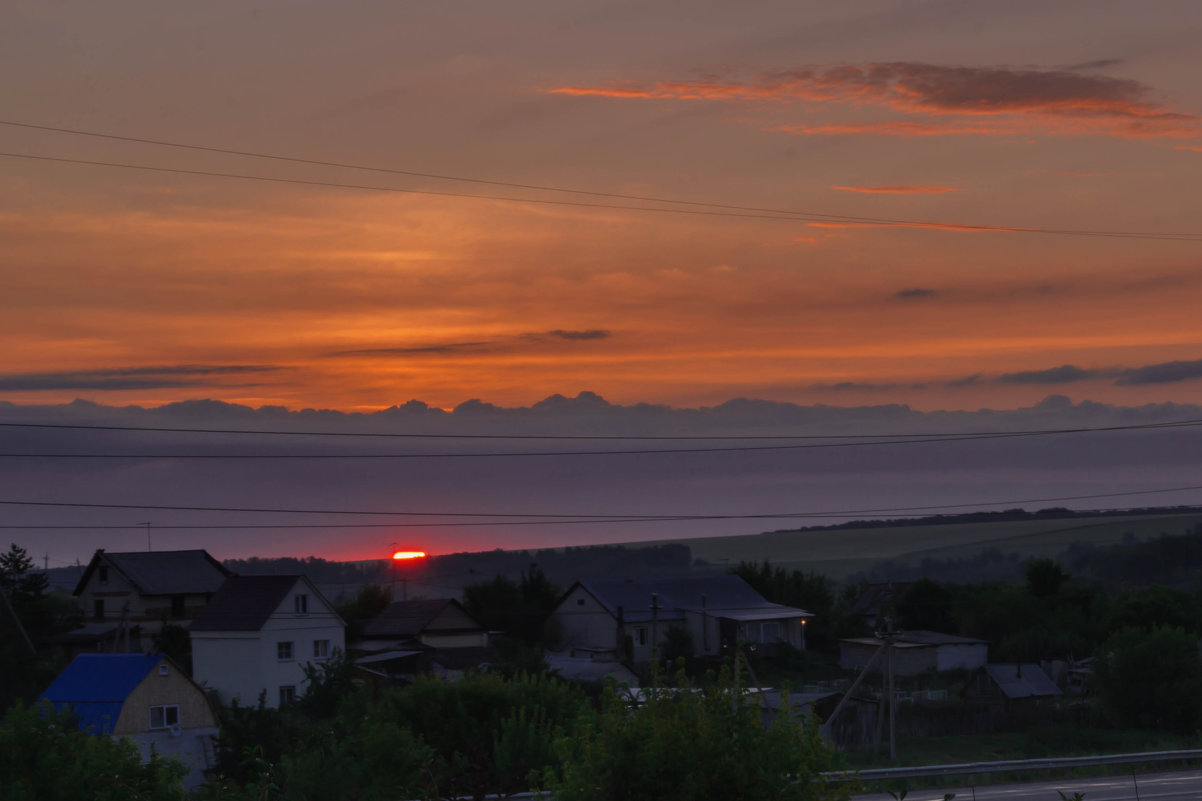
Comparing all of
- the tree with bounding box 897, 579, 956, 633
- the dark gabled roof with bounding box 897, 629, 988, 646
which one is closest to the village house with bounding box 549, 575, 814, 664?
the dark gabled roof with bounding box 897, 629, 988, 646

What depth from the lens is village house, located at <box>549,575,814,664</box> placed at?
92250 millimetres

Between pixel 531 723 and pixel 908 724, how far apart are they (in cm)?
3202

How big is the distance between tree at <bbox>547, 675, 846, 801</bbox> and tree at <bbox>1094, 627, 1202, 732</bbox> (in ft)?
172

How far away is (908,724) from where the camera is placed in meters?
59.6

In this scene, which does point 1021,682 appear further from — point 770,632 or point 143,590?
point 143,590

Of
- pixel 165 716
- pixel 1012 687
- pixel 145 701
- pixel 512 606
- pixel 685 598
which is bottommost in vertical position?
pixel 1012 687

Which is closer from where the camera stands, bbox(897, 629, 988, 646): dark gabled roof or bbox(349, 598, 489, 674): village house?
bbox(349, 598, 489, 674): village house

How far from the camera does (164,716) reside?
50.2m

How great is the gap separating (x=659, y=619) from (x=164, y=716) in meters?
48.8

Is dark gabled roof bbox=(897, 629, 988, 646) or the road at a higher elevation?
dark gabled roof bbox=(897, 629, 988, 646)

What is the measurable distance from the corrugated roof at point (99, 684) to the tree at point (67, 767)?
2597cm

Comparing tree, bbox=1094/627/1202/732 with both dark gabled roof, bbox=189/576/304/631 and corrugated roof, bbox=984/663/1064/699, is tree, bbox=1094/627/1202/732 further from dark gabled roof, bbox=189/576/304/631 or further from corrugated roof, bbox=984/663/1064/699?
dark gabled roof, bbox=189/576/304/631

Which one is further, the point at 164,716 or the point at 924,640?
the point at 924,640

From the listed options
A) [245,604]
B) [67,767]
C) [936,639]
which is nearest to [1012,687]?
[936,639]
